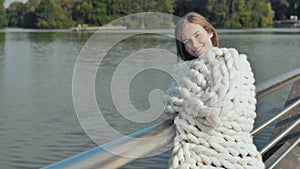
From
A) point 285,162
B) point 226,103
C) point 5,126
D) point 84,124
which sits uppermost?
point 226,103

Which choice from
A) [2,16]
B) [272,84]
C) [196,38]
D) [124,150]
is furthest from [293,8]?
[124,150]

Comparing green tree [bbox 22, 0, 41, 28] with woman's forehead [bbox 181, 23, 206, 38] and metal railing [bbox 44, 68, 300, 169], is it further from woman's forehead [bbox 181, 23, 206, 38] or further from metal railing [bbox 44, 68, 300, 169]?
metal railing [bbox 44, 68, 300, 169]

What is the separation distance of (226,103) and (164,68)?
22cm

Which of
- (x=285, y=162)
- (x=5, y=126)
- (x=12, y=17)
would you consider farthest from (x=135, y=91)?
(x=12, y=17)

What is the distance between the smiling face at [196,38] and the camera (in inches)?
56.1

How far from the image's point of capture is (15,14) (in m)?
77.5

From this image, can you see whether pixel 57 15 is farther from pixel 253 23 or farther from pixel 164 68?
pixel 164 68

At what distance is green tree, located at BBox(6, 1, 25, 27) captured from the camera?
246 feet

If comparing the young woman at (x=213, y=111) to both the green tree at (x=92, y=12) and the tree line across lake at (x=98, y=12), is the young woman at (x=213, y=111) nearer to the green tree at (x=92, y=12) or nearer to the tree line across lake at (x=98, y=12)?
the tree line across lake at (x=98, y=12)

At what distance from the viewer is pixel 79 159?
1002mm

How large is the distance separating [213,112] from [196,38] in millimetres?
270

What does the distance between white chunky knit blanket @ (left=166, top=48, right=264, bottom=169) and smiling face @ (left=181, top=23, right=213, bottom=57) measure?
85 millimetres

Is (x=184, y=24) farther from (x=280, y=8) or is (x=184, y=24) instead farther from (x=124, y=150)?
(x=280, y=8)

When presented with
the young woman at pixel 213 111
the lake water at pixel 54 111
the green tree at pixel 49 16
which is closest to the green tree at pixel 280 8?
the green tree at pixel 49 16
